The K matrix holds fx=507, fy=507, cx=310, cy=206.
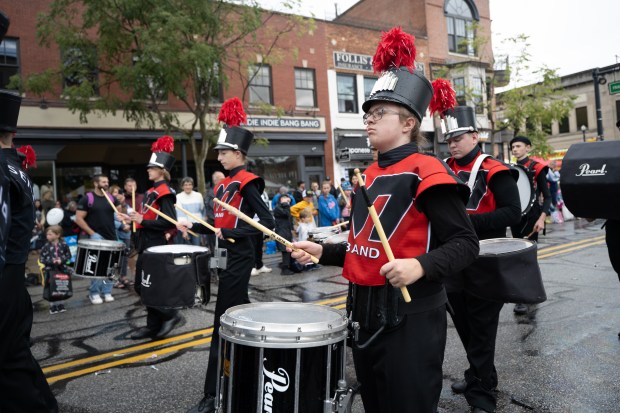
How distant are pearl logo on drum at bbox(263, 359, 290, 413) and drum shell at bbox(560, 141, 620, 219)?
3.03m

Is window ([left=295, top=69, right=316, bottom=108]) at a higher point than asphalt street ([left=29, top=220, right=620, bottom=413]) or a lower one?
higher

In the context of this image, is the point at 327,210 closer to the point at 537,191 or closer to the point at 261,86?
the point at 537,191

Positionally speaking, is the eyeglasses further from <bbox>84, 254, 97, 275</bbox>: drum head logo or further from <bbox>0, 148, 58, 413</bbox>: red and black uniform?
<bbox>84, 254, 97, 275</bbox>: drum head logo

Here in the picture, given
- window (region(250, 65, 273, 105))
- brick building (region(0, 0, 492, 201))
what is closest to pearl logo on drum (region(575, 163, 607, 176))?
brick building (region(0, 0, 492, 201))

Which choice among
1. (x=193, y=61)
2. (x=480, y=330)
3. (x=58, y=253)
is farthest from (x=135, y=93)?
(x=480, y=330)

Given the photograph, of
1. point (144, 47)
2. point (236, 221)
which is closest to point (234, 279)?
point (236, 221)

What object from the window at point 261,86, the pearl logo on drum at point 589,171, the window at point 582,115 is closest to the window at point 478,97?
the window at point 261,86

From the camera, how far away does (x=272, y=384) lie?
2.15 metres

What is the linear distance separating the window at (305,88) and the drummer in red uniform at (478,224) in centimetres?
1784

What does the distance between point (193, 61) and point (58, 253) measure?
6571 mm

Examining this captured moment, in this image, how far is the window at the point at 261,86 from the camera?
2011 cm

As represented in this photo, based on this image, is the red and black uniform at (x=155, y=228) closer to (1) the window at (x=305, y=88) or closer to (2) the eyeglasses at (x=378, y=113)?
(2) the eyeglasses at (x=378, y=113)

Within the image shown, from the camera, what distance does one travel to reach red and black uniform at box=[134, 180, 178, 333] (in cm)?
Answer: 580

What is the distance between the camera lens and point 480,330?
3.62 m
